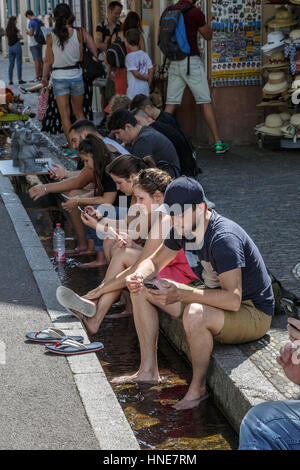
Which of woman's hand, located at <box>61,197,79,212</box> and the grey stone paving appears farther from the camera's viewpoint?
woman's hand, located at <box>61,197,79,212</box>

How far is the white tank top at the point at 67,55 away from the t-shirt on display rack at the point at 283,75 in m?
2.73

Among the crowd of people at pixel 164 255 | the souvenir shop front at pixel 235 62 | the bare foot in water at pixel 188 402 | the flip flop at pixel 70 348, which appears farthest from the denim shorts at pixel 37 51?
the bare foot in water at pixel 188 402

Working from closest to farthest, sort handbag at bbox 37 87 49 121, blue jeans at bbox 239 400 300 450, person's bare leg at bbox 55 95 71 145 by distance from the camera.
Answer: blue jeans at bbox 239 400 300 450 < person's bare leg at bbox 55 95 71 145 < handbag at bbox 37 87 49 121

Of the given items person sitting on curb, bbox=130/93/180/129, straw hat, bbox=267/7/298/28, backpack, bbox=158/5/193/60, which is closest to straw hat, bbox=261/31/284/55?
straw hat, bbox=267/7/298/28

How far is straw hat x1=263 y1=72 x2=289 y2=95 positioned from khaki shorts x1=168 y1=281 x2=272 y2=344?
6.41 metres

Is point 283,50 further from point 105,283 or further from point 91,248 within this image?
point 105,283

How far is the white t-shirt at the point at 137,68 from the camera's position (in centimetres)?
1215

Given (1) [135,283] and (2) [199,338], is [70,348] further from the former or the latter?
(2) [199,338]

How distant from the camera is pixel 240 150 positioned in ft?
39.1

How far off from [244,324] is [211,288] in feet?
0.98

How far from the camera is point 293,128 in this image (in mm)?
11117

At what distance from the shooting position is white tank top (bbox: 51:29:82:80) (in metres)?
12.4

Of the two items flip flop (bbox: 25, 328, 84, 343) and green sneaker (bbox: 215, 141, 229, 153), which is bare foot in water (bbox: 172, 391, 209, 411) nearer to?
flip flop (bbox: 25, 328, 84, 343)

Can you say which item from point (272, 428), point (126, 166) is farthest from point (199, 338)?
point (126, 166)
